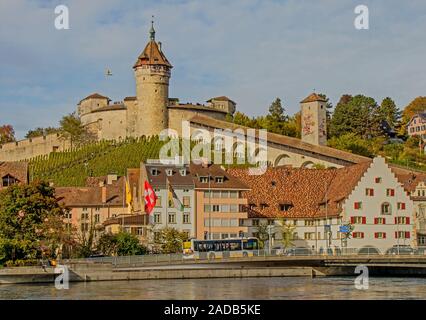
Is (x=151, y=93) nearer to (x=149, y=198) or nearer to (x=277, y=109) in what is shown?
(x=277, y=109)

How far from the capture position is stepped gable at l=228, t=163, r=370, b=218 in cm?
8256

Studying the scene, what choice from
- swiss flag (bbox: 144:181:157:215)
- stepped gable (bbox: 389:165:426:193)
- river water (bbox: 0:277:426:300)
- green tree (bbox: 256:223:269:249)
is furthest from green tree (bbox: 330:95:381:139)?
river water (bbox: 0:277:426:300)

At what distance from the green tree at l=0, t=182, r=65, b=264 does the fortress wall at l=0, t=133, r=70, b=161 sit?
71934 mm

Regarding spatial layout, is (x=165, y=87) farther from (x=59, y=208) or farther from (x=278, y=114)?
(x=59, y=208)

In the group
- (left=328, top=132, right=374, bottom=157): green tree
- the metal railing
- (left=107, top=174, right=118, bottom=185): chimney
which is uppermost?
(left=328, top=132, right=374, bottom=157): green tree

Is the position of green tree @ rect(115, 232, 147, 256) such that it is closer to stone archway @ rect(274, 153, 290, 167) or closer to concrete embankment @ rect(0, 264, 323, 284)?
concrete embankment @ rect(0, 264, 323, 284)

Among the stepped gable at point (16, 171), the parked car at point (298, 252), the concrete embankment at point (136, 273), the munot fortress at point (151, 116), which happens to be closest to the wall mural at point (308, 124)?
the munot fortress at point (151, 116)

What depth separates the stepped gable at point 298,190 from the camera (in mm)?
82562

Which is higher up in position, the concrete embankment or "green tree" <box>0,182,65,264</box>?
"green tree" <box>0,182,65,264</box>

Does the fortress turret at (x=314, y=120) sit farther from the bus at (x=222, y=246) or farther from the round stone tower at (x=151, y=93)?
the bus at (x=222, y=246)

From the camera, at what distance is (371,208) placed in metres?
80.4

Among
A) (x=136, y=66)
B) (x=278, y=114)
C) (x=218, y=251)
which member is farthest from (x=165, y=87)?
(x=218, y=251)

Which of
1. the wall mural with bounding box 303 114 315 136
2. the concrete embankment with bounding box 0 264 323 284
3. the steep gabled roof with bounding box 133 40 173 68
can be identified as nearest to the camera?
the concrete embankment with bounding box 0 264 323 284

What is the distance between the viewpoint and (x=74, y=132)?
134750 mm
